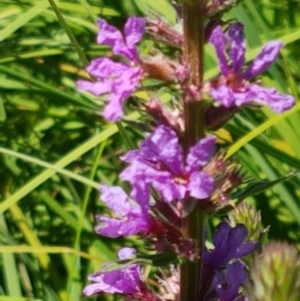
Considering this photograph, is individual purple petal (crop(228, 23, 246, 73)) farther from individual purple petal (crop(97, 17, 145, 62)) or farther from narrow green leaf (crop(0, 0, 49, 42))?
narrow green leaf (crop(0, 0, 49, 42))

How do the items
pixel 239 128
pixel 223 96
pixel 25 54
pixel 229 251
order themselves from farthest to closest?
pixel 25 54
pixel 239 128
pixel 229 251
pixel 223 96

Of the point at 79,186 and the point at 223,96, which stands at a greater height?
the point at 223,96

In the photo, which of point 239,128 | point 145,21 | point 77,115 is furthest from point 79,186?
point 145,21

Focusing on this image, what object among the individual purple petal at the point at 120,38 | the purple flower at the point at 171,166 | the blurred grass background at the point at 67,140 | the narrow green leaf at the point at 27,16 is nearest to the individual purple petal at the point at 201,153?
the purple flower at the point at 171,166

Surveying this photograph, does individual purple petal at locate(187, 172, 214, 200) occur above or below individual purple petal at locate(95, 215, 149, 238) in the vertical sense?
above

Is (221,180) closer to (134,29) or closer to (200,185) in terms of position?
(200,185)

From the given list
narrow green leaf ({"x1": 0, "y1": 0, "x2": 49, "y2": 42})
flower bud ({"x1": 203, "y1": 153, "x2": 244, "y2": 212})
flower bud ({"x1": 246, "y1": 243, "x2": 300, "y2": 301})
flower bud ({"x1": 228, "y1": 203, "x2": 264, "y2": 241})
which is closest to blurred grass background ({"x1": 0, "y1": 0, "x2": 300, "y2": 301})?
narrow green leaf ({"x1": 0, "y1": 0, "x2": 49, "y2": 42})

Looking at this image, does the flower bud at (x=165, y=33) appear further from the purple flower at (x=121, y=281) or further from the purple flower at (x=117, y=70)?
the purple flower at (x=121, y=281)

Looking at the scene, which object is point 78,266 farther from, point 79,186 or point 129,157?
point 129,157
